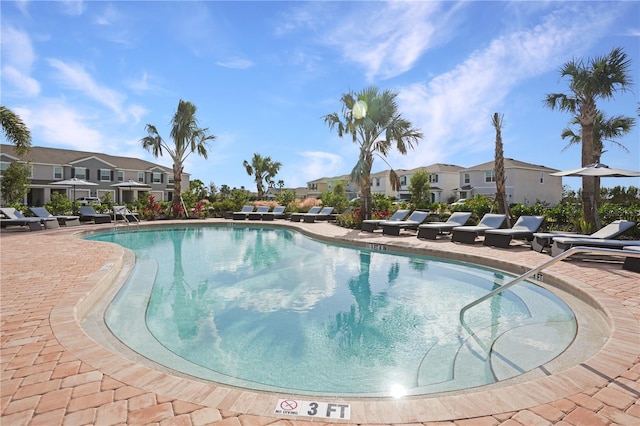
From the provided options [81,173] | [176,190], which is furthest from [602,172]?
[81,173]

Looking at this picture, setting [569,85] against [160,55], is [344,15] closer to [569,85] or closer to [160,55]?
[160,55]

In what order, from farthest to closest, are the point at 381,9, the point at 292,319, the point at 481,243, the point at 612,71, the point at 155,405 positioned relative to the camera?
the point at 612,71, the point at 481,243, the point at 381,9, the point at 292,319, the point at 155,405

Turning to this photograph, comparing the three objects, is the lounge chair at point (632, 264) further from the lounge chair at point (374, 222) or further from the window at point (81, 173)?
the window at point (81, 173)

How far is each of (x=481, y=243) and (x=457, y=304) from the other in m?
6.18

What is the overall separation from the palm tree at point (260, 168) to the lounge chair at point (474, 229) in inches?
1593

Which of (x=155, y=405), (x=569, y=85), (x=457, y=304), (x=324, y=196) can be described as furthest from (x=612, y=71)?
(x=155, y=405)

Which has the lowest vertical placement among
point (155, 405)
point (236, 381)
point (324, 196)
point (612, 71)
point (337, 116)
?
point (236, 381)

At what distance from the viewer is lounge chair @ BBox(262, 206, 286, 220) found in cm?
2358

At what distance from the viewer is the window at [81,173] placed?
40128 mm

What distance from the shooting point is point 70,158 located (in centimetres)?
4050

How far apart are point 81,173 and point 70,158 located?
2182mm

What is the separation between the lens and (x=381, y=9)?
10375 mm

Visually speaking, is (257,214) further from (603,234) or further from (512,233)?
(603,234)

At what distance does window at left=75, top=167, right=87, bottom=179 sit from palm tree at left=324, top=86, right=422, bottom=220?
37537 millimetres
